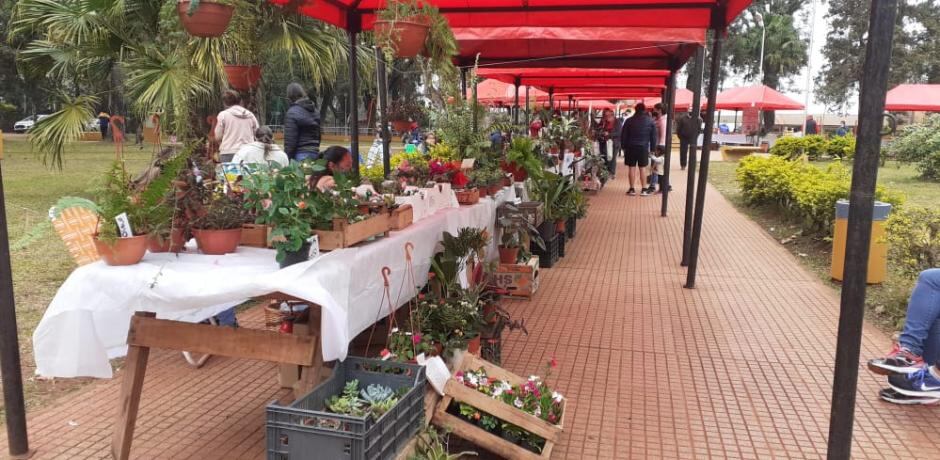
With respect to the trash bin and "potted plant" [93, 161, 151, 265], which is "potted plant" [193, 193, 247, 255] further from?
the trash bin

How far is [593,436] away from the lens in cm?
333

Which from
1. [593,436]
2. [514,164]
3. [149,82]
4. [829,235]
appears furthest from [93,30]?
[829,235]

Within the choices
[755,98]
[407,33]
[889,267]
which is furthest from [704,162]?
[755,98]

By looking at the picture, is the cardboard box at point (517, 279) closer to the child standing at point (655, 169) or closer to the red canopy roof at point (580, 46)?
the red canopy roof at point (580, 46)

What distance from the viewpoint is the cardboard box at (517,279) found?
5797 millimetres

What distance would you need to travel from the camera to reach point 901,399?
3.74 meters

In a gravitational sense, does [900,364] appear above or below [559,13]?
below

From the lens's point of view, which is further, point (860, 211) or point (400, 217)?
point (400, 217)

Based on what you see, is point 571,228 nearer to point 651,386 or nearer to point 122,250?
point 651,386

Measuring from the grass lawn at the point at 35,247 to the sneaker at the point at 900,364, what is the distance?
388cm

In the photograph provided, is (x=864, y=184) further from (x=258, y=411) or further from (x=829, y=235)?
(x=829, y=235)

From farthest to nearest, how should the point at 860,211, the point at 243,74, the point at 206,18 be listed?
the point at 243,74 → the point at 206,18 → the point at 860,211

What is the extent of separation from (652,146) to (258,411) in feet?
35.6

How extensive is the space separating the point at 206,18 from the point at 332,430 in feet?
6.94
